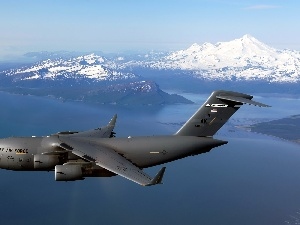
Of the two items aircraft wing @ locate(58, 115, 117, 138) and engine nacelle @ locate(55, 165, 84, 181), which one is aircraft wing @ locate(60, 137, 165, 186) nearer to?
engine nacelle @ locate(55, 165, 84, 181)

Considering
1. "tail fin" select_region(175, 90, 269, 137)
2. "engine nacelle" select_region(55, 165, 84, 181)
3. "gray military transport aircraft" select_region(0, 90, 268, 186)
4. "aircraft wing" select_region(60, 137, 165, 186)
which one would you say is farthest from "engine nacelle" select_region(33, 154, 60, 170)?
"tail fin" select_region(175, 90, 269, 137)

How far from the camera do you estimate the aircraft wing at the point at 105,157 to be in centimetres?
2595

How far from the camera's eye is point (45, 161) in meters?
29.5

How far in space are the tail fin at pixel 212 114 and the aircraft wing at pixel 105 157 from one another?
7.74 m

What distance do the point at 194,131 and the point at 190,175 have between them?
9018cm

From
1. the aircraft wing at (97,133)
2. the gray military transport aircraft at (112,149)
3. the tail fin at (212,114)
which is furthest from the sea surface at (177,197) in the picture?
the tail fin at (212,114)

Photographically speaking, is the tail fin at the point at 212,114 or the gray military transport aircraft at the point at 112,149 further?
the tail fin at the point at 212,114

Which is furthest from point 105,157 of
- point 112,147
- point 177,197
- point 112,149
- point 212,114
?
point 177,197

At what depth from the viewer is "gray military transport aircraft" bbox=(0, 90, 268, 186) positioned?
28266 mm

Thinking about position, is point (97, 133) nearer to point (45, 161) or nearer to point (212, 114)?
point (45, 161)

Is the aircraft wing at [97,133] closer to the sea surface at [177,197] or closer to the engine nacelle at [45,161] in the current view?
the engine nacelle at [45,161]

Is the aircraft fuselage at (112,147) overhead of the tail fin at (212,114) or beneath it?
beneath

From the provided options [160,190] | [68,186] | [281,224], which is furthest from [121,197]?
[281,224]

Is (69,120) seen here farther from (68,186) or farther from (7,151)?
(7,151)
